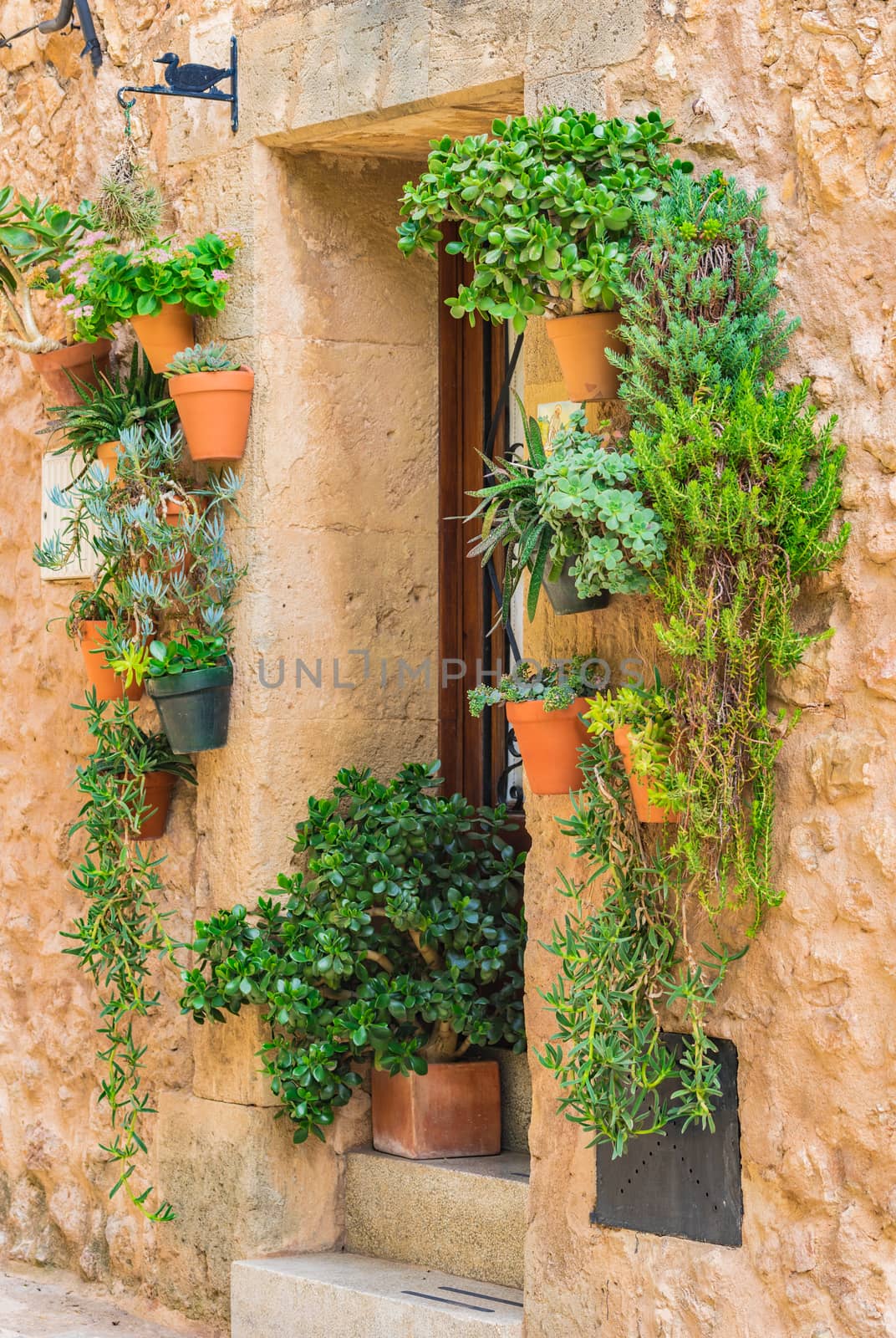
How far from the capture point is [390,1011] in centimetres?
427

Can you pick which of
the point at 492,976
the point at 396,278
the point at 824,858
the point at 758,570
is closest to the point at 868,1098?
the point at 824,858

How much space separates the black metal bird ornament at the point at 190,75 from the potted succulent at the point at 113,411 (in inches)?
26.6

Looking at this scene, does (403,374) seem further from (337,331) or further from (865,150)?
(865,150)

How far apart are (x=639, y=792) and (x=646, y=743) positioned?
117 millimetres

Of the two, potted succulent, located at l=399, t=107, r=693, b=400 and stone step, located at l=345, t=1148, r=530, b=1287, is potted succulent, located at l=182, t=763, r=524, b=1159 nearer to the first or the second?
stone step, located at l=345, t=1148, r=530, b=1287

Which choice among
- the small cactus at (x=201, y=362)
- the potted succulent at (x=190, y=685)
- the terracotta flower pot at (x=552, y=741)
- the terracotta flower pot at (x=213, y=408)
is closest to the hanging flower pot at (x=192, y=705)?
the potted succulent at (x=190, y=685)

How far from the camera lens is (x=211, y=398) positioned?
433 cm

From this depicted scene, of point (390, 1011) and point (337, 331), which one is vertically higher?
point (337, 331)

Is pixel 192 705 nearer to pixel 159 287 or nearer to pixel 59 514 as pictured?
pixel 59 514

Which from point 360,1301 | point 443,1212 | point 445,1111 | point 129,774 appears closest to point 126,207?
point 129,774

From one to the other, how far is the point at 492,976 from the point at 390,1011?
267mm

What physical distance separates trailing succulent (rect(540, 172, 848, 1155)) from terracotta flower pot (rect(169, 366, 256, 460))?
1273 millimetres

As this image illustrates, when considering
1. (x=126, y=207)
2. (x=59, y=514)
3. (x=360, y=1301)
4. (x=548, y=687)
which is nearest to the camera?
(x=548, y=687)

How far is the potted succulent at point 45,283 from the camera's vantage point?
14.6 ft
